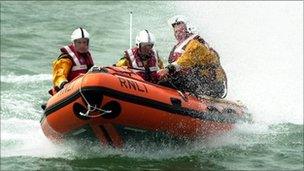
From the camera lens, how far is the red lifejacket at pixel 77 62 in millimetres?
8828

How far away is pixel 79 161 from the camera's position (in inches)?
327

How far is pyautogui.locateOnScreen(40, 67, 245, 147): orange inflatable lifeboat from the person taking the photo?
7.86m

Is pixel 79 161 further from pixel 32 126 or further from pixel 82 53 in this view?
pixel 32 126

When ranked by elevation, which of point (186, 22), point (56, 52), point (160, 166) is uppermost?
point (56, 52)

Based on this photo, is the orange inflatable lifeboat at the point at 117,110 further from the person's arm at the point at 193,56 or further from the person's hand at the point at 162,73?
the person's arm at the point at 193,56

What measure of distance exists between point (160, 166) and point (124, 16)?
568 inches

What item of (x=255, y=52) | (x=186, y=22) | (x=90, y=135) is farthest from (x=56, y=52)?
(x=90, y=135)

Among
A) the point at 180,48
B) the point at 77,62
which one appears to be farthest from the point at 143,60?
the point at 77,62

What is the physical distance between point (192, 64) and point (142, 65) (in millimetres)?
776

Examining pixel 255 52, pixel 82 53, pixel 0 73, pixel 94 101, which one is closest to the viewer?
pixel 94 101

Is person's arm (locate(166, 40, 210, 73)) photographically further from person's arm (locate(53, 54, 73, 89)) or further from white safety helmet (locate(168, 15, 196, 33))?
person's arm (locate(53, 54, 73, 89))

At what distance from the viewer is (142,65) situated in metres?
9.12

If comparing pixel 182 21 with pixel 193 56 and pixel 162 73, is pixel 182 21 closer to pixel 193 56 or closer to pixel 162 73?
pixel 193 56

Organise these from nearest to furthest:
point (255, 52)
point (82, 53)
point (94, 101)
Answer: point (94, 101), point (82, 53), point (255, 52)
